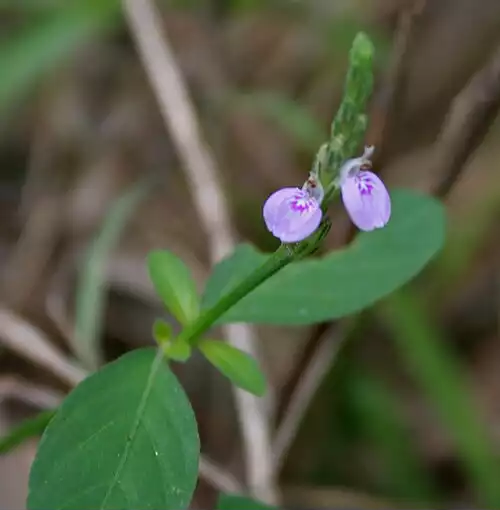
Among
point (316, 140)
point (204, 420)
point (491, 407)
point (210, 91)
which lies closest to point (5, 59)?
point (210, 91)

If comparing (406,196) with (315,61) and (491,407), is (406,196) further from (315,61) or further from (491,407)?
(315,61)

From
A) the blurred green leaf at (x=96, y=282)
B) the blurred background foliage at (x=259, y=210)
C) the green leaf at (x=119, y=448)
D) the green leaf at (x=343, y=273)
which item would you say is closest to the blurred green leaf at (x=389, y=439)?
the blurred background foliage at (x=259, y=210)

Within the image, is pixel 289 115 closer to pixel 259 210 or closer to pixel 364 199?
pixel 259 210

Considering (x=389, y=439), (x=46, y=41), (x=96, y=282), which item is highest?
(x=46, y=41)

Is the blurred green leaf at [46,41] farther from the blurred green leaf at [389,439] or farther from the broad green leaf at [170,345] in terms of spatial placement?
the broad green leaf at [170,345]

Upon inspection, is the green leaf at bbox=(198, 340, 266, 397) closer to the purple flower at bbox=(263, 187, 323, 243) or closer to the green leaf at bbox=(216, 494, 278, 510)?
the green leaf at bbox=(216, 494, 278, 510)

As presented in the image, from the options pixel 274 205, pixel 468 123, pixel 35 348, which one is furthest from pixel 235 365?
pixel 35 348

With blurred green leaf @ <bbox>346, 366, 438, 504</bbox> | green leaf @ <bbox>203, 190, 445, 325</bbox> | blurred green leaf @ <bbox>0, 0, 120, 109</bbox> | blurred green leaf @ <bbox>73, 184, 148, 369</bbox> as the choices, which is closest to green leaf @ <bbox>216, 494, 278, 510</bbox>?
green leaf @ <bbox>203, 190, 445, 325</bbox>
